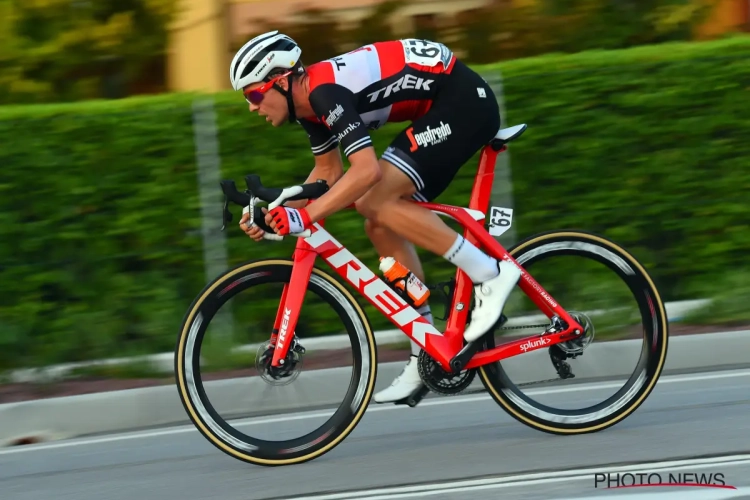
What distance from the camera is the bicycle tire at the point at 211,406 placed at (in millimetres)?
5023

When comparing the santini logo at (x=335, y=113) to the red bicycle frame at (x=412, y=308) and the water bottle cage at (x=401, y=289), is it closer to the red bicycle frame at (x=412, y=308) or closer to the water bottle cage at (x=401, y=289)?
the red bicycle frame at (x=412, y=308)

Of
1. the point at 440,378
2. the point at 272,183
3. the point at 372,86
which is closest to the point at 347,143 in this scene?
the point at 372,86

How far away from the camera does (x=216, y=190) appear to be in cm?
789

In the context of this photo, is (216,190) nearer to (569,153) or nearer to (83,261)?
(83,261)

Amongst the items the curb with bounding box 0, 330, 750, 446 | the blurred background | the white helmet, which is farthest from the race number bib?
the blurred background

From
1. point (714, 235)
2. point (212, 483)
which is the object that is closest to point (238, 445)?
point (212, 483)

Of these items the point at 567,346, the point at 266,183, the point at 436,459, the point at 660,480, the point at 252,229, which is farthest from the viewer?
the point at 266,183

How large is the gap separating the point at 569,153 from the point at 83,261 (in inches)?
132

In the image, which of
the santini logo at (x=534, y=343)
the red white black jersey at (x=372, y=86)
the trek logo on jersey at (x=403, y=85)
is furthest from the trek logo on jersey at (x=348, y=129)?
the santini logo at (x=534, y=343)

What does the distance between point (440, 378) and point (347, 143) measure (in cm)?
111

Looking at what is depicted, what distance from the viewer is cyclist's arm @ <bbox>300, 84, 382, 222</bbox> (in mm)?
4750

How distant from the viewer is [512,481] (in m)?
4.73

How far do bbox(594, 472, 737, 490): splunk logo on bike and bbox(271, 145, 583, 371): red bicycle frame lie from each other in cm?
76

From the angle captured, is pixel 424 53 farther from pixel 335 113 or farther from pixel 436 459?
pixel 436 459
